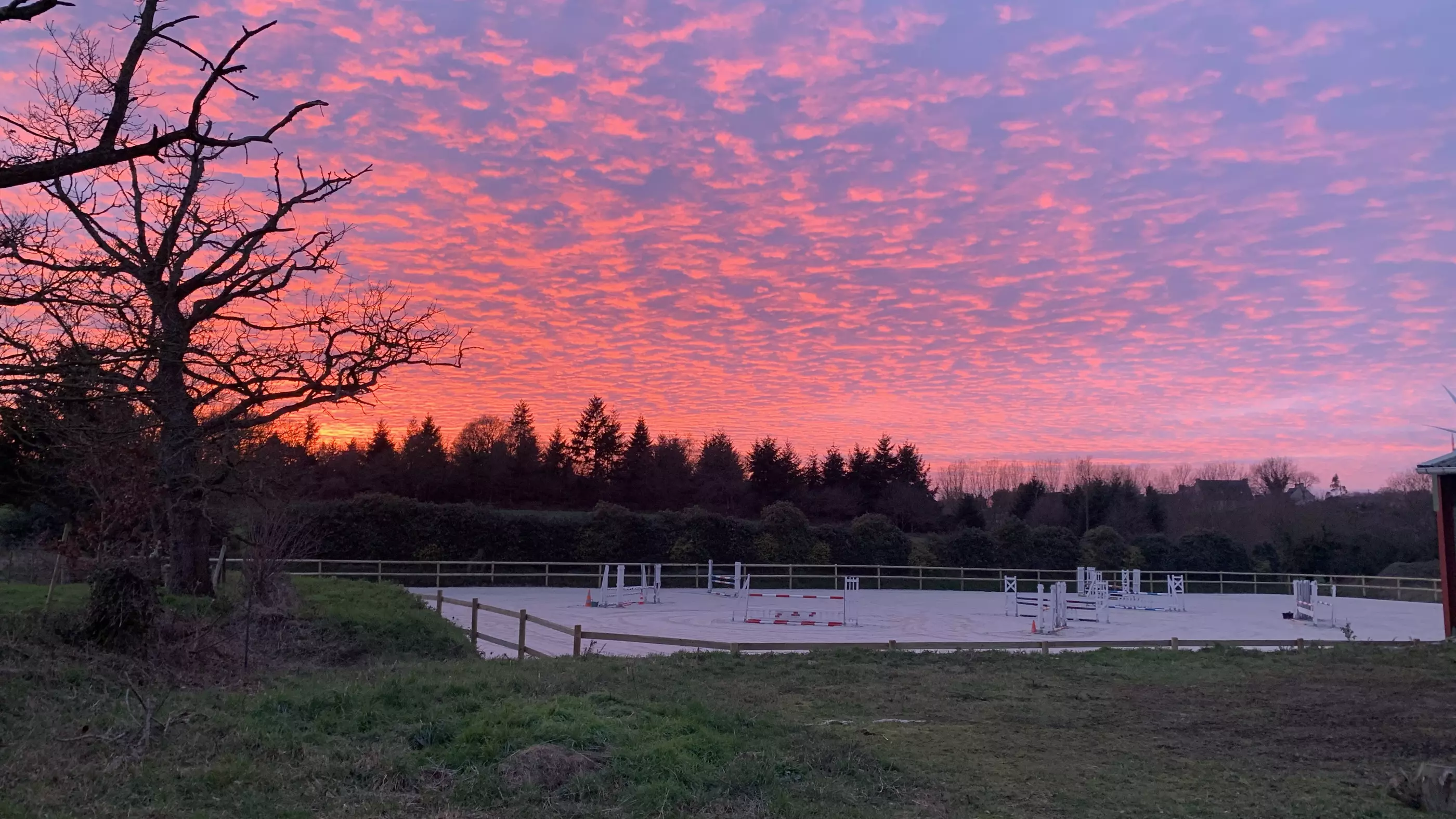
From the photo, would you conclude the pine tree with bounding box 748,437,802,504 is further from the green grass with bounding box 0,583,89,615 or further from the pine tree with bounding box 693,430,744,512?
the green grass with bounding box 0,583,89,615

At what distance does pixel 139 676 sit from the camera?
9.15 meters

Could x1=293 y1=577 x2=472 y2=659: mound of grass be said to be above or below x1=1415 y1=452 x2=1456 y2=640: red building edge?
below

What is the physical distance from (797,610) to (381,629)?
42.0 ft

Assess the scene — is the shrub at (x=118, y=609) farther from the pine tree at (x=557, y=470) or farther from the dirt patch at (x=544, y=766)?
the pine tree at (x=557, y=470)

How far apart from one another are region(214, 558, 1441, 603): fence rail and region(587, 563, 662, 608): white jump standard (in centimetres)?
115

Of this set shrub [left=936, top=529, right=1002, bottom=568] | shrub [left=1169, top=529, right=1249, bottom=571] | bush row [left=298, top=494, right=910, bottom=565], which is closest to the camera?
bush row [left=298, top=494, right=910, bottom=565]

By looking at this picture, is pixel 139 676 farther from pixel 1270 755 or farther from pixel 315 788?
pixel 1270 755

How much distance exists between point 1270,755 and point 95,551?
43.9ft

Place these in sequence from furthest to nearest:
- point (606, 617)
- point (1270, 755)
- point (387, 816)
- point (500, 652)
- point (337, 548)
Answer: point (337, 548) → point (606, 617) → point (500, 652) → point (1270, 755) → point (387, 816)

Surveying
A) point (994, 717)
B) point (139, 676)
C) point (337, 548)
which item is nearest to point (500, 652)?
point (139, 676)

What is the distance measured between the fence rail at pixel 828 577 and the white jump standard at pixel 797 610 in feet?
3.97

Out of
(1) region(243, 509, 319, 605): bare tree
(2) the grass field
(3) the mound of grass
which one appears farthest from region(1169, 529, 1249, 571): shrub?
(1) region(243, 509, 319, 605): bare tree

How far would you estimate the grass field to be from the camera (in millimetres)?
5793

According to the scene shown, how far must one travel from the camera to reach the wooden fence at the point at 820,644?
12914mm
